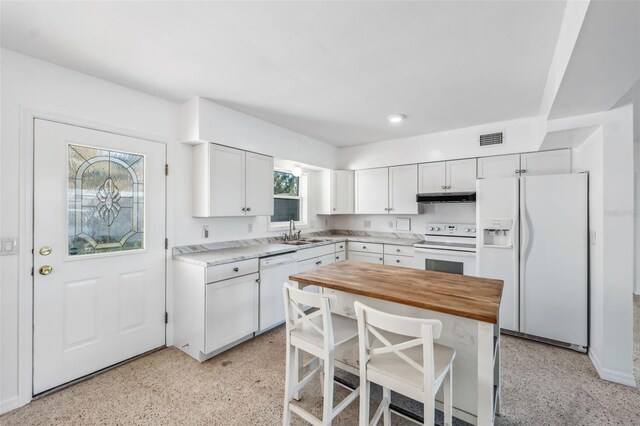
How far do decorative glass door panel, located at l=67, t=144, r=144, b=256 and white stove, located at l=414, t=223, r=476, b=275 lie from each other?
3304mm

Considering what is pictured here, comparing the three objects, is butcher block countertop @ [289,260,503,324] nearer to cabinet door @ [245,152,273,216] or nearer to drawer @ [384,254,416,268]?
cabinet door @ [245,152,273,216]

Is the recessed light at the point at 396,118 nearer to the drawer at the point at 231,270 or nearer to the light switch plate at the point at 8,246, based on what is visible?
the drawer at the point at 231,270

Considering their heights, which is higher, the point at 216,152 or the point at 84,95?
the point at 84,95

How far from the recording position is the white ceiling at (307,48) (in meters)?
1.61

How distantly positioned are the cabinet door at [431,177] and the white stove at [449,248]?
1.78 feet

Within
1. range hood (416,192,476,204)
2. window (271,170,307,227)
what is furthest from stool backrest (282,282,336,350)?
range hood (416,192,476,204)

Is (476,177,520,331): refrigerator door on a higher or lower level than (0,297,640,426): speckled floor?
higher

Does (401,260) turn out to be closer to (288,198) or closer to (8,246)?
(288,198)

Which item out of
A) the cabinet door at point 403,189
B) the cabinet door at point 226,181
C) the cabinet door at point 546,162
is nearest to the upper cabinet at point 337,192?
the cabinet door at point 403,189

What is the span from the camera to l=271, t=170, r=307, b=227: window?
14.2ft

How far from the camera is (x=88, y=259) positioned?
2.35 metres

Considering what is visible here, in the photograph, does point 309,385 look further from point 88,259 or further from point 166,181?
point 166,181

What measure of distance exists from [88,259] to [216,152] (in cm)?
146

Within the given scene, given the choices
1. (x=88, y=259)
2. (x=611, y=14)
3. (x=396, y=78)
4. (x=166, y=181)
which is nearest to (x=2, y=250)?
(x=88, y=259)
